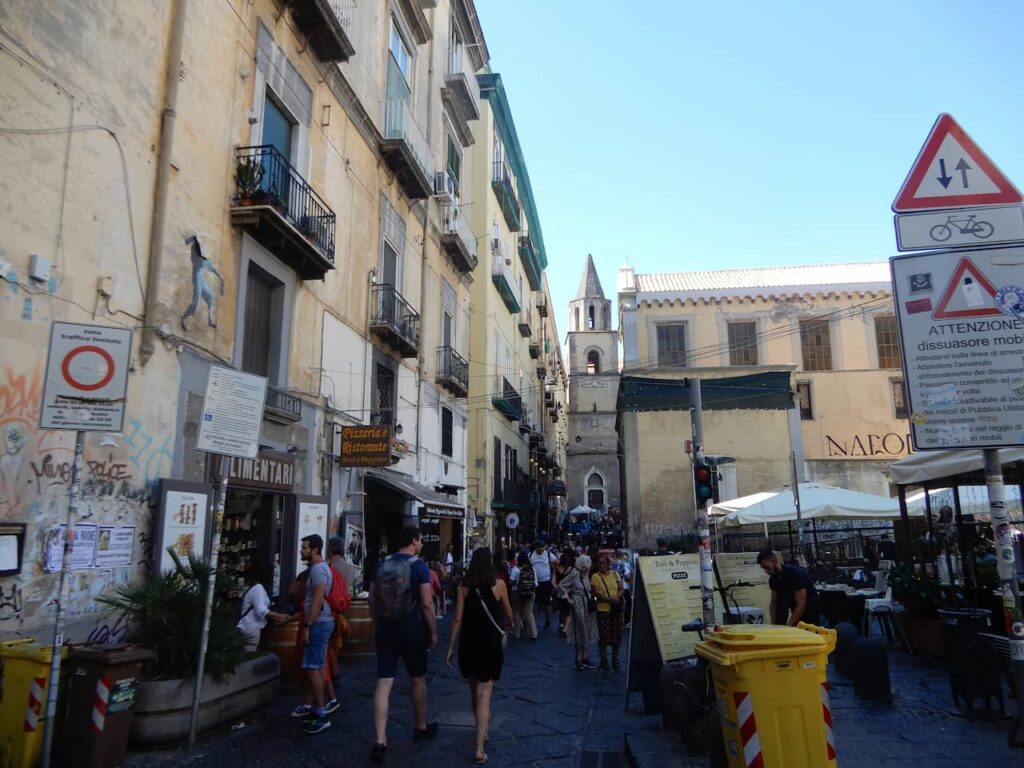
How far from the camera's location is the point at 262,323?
11352mm

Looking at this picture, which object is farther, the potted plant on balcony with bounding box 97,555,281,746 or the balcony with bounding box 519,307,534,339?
the balcony with bounding box 519,307,534,339

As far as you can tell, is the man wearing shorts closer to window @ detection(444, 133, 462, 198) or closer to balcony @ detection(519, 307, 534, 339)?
window @ detection(444, 133, 462, 198)

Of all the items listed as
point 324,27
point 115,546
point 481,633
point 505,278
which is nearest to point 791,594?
point 481,633

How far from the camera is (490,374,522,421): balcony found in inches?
1074

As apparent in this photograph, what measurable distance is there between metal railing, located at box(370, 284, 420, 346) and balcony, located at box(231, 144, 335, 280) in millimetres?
2754

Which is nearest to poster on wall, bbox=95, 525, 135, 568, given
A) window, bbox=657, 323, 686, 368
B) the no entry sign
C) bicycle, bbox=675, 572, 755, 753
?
the no entry sign

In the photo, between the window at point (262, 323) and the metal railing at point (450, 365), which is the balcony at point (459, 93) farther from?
the window at point (262, 323)

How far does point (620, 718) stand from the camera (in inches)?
307

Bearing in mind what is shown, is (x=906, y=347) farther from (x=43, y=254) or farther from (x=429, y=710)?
(x=43, y=254)

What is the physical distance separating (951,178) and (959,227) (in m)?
0.34

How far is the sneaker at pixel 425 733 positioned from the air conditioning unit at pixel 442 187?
51.9 ft

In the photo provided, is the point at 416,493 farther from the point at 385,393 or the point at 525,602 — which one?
the point at 525,602

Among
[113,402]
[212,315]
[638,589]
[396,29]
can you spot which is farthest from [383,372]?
[113,402]

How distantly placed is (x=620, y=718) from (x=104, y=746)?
475 centimetres
